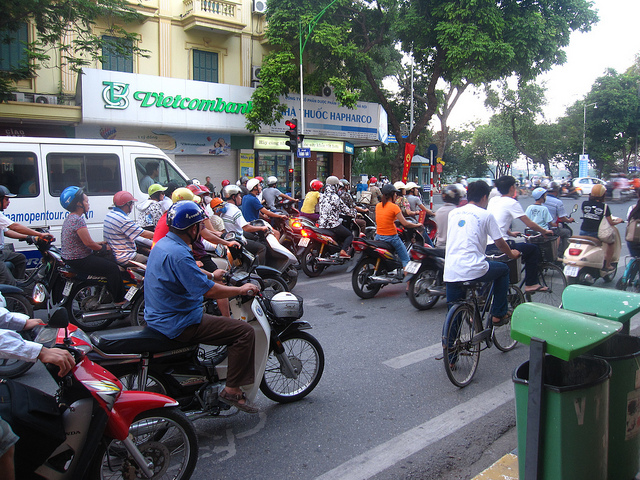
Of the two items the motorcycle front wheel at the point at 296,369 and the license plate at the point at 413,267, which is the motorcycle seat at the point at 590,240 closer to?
the license plate at the point at 413,267

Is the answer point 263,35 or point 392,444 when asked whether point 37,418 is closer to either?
point 392,444

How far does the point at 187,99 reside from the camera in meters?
17.8

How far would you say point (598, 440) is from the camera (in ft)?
8.25

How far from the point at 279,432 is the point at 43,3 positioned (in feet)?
41.6

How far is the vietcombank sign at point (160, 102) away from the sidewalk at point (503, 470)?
1580 cm

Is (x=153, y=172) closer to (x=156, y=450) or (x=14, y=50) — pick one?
(x=156, y=450)

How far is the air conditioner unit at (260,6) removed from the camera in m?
19.8

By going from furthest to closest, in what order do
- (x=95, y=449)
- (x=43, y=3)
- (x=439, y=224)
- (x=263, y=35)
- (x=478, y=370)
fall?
1. (x=263, y=35)
2. (x=43, y=3)
3. (x=439, y=224)
4. (x=478, y=370)
5. (x=95, y=449)

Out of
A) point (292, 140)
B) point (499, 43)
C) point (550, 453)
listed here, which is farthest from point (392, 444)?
point (499, 43)

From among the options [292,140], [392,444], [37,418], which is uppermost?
[292,140]

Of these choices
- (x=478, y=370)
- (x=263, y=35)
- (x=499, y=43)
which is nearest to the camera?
(x=478, y=370)

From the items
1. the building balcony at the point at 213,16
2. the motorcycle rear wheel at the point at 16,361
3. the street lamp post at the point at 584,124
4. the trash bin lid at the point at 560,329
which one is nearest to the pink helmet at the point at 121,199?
the motorcycle rear wheel at the point at 16,361

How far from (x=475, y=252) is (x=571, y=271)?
3.09m

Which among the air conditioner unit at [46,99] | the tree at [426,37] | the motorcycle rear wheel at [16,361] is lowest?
the motorcycle rear wheel at [16,361]
